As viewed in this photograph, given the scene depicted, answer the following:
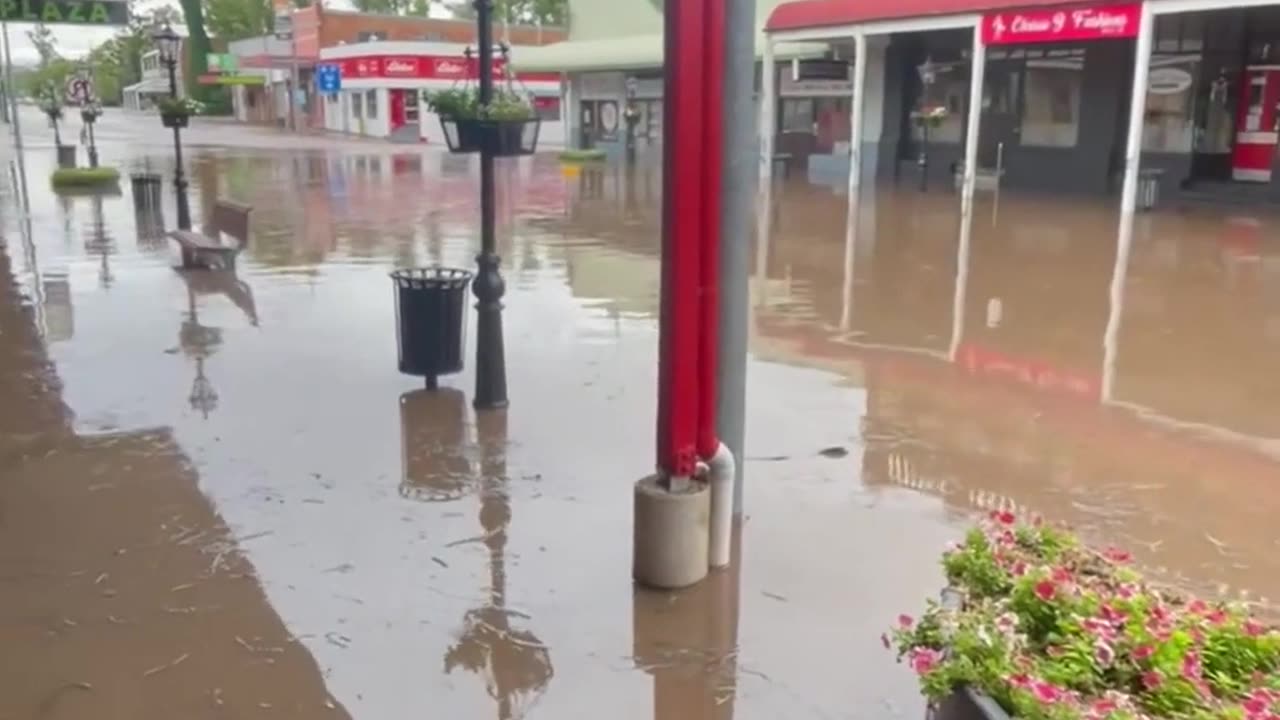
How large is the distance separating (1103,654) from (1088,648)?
0.03m

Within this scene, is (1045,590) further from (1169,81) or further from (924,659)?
(1169,81)

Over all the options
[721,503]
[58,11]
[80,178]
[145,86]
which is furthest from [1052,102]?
[145,86]

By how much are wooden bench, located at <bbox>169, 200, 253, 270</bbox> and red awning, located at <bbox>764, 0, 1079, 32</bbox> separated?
45.5 ft

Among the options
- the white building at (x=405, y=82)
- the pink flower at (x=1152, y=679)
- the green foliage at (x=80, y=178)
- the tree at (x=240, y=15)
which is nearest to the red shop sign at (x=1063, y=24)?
the pink flower at (x=1152, y=679)

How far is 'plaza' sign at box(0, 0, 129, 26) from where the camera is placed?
54.4ft

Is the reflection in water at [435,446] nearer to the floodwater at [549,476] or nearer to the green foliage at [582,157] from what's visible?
the floodwater at [549,476]

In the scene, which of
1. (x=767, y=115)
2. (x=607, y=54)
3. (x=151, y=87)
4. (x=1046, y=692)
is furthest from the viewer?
(x=151, y=87)

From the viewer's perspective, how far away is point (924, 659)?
2.60 m

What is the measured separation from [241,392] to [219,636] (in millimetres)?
3532

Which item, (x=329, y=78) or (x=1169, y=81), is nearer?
(x=1169, y=81)

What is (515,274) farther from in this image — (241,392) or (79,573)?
(79,573)

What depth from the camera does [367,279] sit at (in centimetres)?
1186

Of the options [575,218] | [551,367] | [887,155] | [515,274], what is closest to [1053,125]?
[887,155]

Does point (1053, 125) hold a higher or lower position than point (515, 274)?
higher
